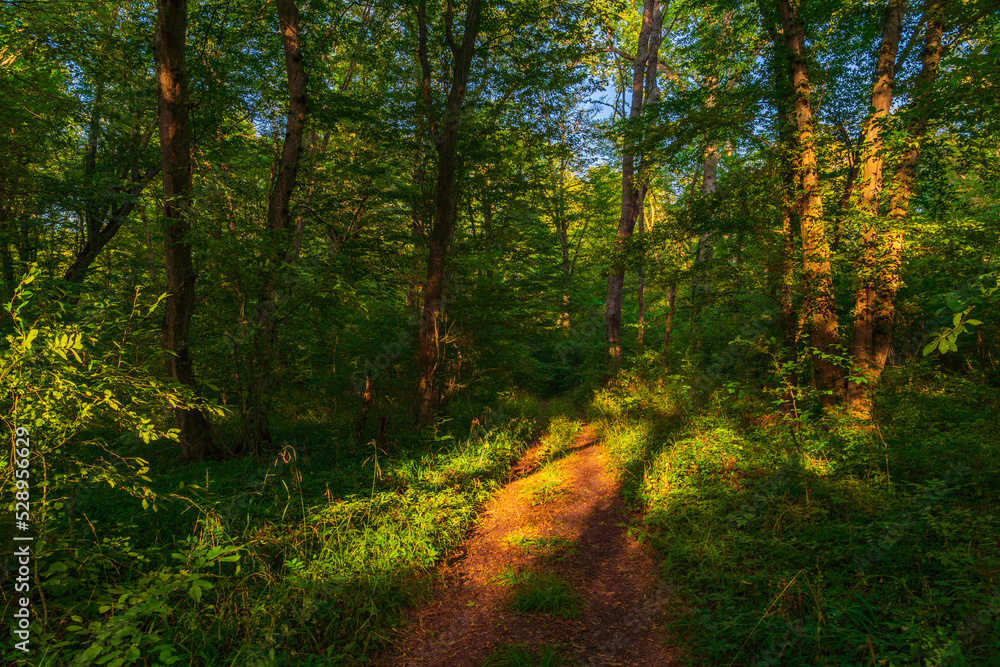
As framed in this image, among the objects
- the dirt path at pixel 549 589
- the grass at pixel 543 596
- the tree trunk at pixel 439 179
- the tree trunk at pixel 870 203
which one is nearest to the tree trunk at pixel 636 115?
the tree trunk at pixel 439 179

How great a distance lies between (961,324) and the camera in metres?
1.61

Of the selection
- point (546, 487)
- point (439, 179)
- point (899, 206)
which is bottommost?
point (546, 487)

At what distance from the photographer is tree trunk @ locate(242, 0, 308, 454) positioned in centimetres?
546

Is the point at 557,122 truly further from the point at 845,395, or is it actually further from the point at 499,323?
the point at 845,395

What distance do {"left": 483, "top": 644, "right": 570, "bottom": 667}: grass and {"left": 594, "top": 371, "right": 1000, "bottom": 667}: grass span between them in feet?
3.39

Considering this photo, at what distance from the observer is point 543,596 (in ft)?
12.3

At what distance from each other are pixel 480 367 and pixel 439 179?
4631 mm

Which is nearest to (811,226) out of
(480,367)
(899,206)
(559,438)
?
(899,206)

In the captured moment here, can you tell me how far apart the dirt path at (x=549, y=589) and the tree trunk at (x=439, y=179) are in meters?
3.30

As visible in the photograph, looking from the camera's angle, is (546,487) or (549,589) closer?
(549,589)

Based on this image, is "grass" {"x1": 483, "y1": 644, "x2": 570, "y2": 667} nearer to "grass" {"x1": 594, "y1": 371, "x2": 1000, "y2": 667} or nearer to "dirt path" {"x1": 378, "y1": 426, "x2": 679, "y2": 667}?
"dirt path" {"x1": 378, "y1": 426, "x2": 679, "y2": 667}

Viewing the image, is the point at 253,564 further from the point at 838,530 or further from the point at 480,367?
the point at 480,367

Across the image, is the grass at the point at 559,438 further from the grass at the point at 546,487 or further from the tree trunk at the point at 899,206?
the tree trunk at the point at 899,206

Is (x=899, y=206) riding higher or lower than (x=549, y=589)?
higher
